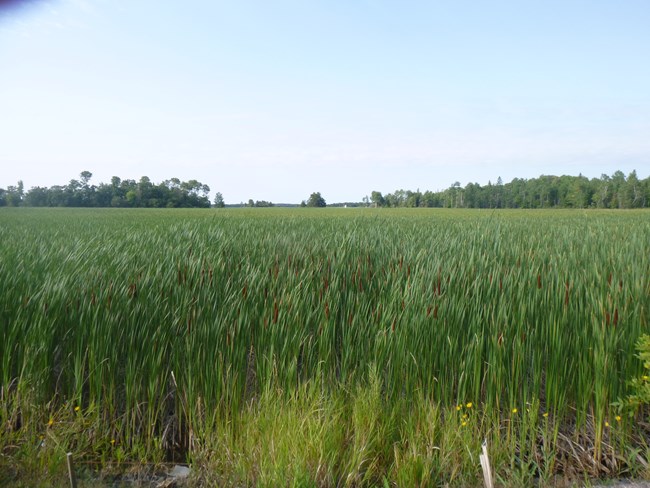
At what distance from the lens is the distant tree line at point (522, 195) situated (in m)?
73.4

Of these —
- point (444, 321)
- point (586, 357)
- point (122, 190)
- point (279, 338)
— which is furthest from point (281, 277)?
point (122, 190)

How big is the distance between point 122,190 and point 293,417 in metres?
50.1

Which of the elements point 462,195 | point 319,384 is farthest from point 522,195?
point 319,384

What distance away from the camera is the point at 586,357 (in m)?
2.55

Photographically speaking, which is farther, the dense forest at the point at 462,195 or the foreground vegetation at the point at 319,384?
the dense forest at the point at 462,195

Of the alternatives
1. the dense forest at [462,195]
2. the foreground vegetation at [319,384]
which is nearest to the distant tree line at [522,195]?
the dense forest at [462,195]

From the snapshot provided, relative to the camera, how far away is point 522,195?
3354 inches

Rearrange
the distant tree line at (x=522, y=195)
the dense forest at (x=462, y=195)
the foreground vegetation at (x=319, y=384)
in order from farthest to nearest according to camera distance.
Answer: the distant tree line at (x=522, y=195)
the dense forest at (x=462, y=195)
the foreground vegetation at (x=319, y=384)

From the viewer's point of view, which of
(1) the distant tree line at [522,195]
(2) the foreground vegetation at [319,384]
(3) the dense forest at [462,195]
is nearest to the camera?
(2) the foreground vegetation at [319,384]

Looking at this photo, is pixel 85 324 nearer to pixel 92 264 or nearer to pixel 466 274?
pixel 92 264

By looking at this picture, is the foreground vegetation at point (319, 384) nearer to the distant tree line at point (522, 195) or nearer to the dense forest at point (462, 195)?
the dense forest at point (462, 195)

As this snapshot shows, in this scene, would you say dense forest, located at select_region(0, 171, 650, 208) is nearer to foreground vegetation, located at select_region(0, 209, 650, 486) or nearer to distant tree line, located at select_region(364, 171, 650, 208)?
distant tree line, located at select_region(364, 171, 650, 208)

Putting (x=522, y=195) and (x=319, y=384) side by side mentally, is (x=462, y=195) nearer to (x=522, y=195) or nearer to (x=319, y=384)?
(x=522, y=195)

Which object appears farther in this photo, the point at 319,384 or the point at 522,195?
the point at 522,195
